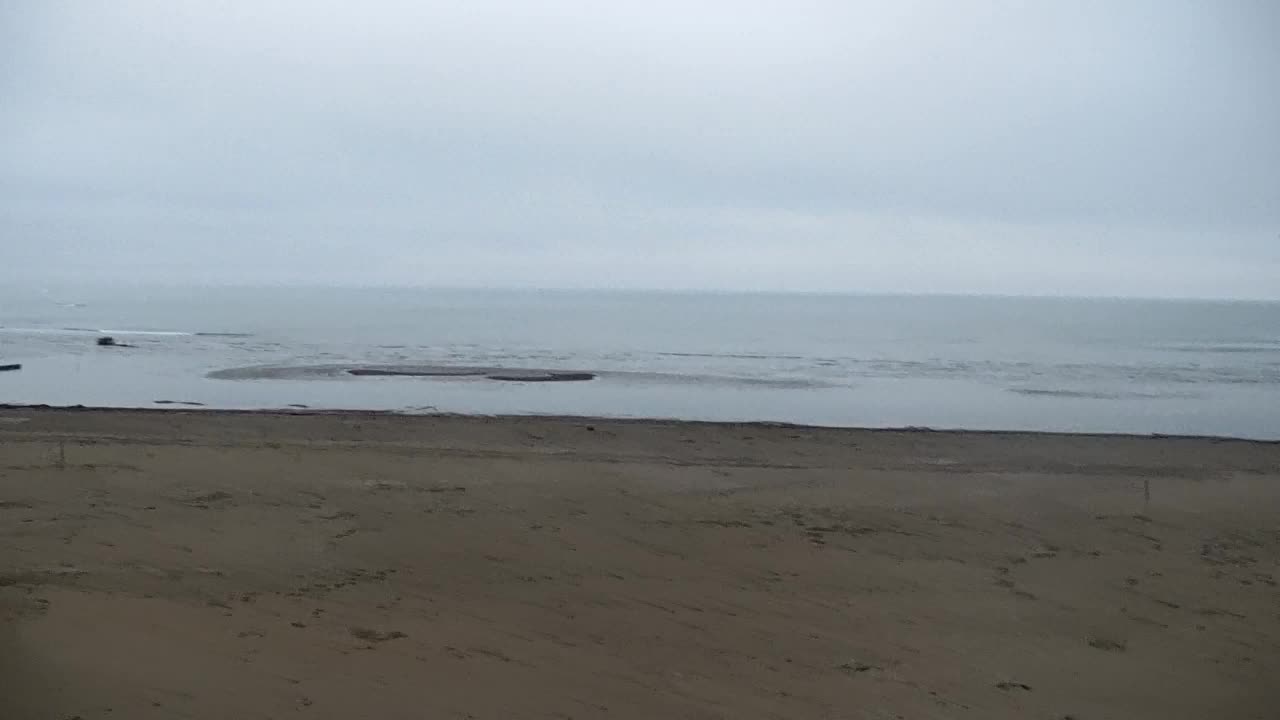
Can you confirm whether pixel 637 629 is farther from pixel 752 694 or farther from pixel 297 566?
pixel 297 566

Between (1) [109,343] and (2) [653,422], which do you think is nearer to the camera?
(2) [653,422]

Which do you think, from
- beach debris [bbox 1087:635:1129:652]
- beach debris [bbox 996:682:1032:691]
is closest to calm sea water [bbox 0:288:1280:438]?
beach debris [bbox 1087:635:1129:652]


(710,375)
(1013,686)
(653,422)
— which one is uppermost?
(710,375)

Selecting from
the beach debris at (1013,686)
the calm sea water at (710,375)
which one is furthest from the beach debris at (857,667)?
the calm sea water at (710,375)

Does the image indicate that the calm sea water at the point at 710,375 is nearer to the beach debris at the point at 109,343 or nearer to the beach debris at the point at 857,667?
the beach debris at the point at 109,343

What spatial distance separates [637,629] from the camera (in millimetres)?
4684

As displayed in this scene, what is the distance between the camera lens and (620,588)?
Answer: 536 centimetres

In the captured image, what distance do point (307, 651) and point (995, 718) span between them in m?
2.96

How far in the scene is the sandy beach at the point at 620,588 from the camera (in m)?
3.93

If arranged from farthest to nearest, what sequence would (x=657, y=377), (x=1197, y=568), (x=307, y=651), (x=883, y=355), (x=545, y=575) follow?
(x=883, y=355)
(x=657, y=377)
(x=1197, y=568)
(x=545, y=575)
(x=307, y=651)

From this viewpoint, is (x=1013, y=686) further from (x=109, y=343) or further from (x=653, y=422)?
(x=109, y=343)

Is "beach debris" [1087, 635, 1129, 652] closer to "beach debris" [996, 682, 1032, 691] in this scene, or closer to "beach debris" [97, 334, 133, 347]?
"beach debris" [996, 682, 1032, 691]

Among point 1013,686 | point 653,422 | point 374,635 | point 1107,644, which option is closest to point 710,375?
point 653,422

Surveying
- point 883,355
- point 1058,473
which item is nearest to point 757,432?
point 1058,473
